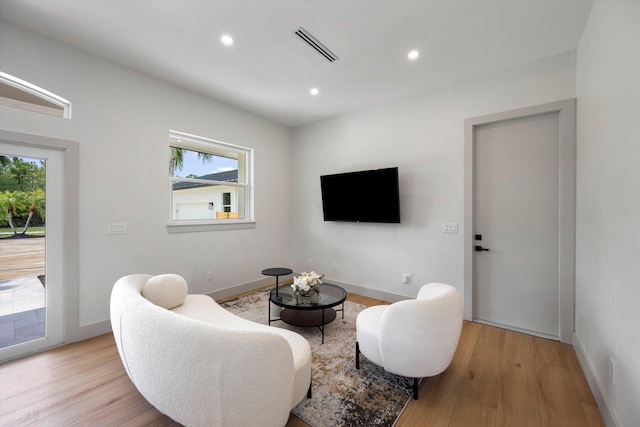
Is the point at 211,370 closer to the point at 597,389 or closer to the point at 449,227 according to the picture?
the point at 597,389

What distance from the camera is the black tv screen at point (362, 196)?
355 centimetres

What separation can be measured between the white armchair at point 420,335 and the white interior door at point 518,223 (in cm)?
152

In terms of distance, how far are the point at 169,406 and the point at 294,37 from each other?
286 cm

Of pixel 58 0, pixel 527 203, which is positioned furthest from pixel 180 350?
pixel 527 203

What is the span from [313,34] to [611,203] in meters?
2.54

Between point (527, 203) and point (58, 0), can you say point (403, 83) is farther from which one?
point (58, 0)

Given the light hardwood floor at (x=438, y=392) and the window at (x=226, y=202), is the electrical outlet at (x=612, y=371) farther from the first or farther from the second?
the window at (x=226, y=202)

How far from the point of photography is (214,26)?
7.43 ft

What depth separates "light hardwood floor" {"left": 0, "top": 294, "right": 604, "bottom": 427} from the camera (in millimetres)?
1637

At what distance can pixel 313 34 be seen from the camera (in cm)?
237

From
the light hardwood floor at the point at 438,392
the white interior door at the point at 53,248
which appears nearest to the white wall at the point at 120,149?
the white interior door at the point at 53,248

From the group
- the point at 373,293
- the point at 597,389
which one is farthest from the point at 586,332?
the point at 373,293

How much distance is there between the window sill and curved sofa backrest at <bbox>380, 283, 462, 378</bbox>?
2.83 meters

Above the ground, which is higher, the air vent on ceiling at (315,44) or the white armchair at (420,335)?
the air vent on ceiling at (315,44)
